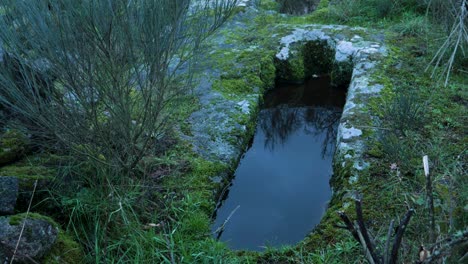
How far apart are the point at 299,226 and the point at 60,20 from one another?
8.46ft

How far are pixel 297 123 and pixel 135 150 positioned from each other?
2.37m

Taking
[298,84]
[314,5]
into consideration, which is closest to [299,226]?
[298,84]

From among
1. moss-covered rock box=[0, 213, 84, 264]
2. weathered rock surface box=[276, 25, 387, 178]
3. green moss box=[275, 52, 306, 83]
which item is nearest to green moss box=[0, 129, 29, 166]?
moss-covered rock box=[0, 213, 84, 264]

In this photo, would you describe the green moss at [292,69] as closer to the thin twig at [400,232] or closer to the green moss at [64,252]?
the green moss at [64,252]

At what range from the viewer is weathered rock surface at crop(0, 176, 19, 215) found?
10.5 ft

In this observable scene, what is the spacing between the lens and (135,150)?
443cm

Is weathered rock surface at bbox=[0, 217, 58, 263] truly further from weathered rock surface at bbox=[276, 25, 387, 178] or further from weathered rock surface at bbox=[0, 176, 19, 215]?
weathered rock surface at bbox=[276, 25, 387, 178]

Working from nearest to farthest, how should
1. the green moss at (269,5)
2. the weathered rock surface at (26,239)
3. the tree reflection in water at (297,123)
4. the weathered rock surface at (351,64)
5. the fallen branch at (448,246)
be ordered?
the fallen branch at (448,246)
the weathered rock surface at (26,239)
the weathered rock surface at (351,64)
the tree reflection in water at (297,123)
the green moss at (269,5)

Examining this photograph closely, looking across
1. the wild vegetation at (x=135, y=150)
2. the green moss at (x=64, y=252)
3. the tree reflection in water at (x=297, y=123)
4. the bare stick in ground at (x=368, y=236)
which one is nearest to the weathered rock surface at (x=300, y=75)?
the wild vegetation at (x=135, y=150)

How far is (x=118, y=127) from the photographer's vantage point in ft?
13.2

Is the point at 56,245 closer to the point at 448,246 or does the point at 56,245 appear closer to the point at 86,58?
the point at 86,58

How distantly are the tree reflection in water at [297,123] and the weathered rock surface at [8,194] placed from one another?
2.99 m

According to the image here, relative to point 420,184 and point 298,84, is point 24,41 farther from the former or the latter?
point 298,84

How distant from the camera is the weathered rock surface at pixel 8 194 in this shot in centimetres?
321
